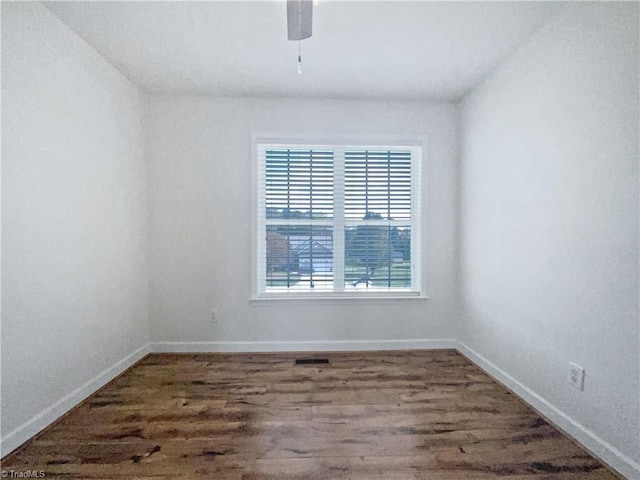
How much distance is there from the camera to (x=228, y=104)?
11.0 ft

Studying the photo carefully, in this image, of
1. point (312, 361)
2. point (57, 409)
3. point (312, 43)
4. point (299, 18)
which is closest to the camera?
point (299, 18)

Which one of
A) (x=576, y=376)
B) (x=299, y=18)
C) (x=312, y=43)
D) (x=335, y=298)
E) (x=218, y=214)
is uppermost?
(x=312, y=43)

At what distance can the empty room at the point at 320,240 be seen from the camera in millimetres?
1756

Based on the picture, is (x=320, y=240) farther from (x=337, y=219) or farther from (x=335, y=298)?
(x=335, y=298)

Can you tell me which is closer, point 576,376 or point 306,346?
point 576,376

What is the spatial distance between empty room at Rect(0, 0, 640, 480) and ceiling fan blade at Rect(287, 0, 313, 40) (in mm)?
13

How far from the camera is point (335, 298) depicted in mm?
3418

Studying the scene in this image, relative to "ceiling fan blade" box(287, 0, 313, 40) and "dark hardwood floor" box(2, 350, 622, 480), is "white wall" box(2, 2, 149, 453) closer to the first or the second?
"dark hardwood floor" box(2, 350, 622, 480)

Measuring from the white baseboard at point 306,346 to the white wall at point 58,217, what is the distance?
19.0 inches

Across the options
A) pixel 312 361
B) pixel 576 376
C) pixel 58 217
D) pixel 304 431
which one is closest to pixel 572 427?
pixel 576 376

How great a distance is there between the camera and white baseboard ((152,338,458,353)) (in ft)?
11.0

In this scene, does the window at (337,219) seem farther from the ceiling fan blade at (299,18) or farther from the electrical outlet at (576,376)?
the ceiling fan blade at (299,18)

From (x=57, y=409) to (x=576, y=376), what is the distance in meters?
3.25

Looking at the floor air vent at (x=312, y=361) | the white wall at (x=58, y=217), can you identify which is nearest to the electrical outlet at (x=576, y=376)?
the floor air vent at (x=312, y=361)
